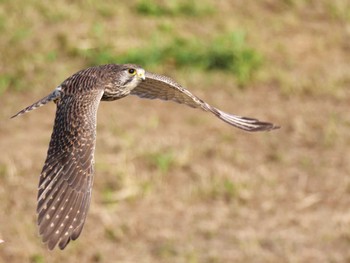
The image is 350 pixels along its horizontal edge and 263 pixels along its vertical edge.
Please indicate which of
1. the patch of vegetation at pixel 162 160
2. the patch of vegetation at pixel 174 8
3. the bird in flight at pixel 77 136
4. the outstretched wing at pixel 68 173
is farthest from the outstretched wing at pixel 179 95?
the patch of vegetation at pixel 174 8

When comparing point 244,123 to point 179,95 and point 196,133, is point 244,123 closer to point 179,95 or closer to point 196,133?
point 179,95

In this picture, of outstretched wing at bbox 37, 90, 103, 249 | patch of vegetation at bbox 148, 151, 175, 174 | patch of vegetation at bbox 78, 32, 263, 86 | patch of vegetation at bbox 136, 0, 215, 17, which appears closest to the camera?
outstretched wing at bbox 37, 90, 103, 249

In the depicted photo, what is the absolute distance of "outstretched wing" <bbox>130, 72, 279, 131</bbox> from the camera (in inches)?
281

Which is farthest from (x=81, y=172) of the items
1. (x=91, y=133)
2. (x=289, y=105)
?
(x=289, y=105)

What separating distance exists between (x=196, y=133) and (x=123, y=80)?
392 cm

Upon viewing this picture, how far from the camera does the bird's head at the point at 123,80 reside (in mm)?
7141

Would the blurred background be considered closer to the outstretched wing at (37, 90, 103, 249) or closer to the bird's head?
the bird's head

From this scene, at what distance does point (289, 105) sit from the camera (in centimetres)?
1172

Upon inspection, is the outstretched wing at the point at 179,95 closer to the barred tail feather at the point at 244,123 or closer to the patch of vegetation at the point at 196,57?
the barred tail feather at the point at 244,123

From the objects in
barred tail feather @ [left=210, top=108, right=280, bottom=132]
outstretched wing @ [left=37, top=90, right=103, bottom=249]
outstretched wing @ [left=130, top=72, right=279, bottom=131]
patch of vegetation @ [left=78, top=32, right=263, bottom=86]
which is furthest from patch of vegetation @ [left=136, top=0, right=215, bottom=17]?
outstretched wing @ [left=37, top=90, right=103, bottom=249]

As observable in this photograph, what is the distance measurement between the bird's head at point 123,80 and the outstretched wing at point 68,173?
0.84 ft

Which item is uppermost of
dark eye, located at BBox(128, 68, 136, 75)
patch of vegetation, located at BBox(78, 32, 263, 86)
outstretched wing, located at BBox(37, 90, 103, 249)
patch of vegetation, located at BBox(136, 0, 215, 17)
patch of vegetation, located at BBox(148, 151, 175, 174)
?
dark eye, located at BBox(128, 68, 136, 75)

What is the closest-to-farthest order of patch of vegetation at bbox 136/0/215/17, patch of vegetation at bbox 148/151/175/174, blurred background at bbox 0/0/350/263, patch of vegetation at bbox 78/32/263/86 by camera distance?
blurred background at bbox 0/0/350/263 → patch of vegetation at bbox 148/151/175/174 → patch of vegetation at bbox 78/32/263/86 → patch of vegetation at bbox 136/0/215/17

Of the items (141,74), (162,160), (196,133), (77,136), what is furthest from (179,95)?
(196,133)
